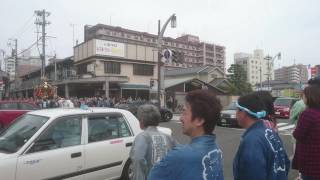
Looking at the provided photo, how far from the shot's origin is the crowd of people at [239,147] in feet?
6.46

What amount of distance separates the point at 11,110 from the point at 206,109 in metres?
15.2

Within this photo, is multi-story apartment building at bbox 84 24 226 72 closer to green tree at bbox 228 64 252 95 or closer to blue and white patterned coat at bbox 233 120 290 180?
green tree at bbox 228 64 252 95

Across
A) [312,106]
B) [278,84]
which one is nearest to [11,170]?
[312,106]

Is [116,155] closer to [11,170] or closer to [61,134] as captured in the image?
[61,134]

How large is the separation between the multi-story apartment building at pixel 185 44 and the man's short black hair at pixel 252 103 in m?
A: 95.8

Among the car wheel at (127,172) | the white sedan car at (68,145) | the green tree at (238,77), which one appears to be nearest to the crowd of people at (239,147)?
the white sedan car at (68,145)

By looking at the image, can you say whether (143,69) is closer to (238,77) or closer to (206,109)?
(238,77)

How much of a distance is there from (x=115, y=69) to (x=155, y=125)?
37145 millimetres

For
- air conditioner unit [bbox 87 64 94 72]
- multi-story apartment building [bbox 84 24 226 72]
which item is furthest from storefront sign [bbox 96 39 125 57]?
multi-story apartment building [bbox 84 24 226 72]

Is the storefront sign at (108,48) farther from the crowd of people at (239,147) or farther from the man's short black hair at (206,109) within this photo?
the man's short black hair at (206,109)

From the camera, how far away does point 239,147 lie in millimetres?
2793

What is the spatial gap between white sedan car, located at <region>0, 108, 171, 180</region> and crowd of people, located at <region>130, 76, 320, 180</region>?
189cm

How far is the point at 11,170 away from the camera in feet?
15.7

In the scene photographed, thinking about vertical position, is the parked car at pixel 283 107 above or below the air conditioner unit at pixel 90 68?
below
